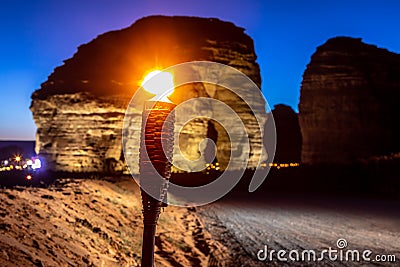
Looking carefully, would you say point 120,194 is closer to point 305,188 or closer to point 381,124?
point 305,188

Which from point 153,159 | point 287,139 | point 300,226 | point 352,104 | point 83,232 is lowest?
point 300,226

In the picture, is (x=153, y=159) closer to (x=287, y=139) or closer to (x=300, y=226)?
(x=300, y=226)

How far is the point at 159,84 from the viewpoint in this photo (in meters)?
3.11

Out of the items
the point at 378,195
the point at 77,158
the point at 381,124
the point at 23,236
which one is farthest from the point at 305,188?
the point at 381,124

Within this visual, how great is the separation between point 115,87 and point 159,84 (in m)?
22.6

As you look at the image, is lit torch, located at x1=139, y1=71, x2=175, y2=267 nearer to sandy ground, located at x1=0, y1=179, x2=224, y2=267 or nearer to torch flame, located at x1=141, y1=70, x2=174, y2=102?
torch flame, located at x1=141, y1=70, x2=174, y2=102

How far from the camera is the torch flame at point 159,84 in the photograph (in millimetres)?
3105

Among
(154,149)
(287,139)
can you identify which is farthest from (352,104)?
(154,149)

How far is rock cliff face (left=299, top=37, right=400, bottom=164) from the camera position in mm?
40781

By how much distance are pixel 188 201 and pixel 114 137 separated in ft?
31.9

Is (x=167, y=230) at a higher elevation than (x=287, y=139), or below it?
below

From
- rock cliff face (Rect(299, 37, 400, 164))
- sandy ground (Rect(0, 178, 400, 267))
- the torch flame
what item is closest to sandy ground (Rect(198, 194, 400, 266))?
sandy ground (Rect(0, 178, 400, 267))

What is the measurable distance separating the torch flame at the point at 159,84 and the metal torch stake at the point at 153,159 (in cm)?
8

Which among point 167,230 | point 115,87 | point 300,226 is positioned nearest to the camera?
point 167,230
